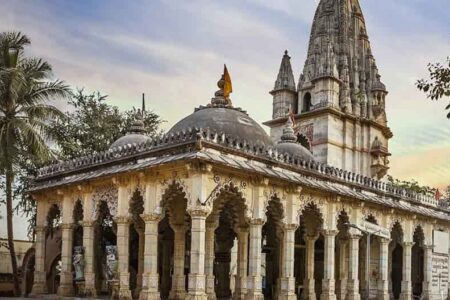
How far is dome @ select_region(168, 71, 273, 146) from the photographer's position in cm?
2481

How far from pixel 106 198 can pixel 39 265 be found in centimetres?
549

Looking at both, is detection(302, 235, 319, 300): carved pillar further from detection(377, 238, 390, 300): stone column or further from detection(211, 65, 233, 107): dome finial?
detection(211, 65, 233, 107): dome finial

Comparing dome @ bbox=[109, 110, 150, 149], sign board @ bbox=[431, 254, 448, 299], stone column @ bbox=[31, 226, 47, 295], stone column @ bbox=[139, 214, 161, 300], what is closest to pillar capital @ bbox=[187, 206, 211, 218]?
stone column @ bbox=[139, 214, 161, 300]

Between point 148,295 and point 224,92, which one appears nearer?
point 148,295

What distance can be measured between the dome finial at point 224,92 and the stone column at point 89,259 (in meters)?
6.96

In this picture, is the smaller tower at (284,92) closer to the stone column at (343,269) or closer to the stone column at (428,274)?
the stone column at (428,274)

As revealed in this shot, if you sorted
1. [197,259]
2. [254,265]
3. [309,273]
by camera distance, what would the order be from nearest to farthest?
[197,259], [254,265], [309,273]

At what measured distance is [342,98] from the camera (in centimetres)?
4175

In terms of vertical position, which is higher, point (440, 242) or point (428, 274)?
point (440, 242)

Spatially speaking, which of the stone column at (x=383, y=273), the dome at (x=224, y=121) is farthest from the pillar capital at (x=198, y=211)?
the stone column at (x=383, y=273)

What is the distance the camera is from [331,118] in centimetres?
4053

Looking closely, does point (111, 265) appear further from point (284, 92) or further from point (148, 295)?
point (284, 92)

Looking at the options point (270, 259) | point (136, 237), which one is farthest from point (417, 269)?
point (136, 237)

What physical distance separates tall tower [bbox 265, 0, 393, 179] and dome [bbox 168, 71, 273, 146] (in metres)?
14.7
